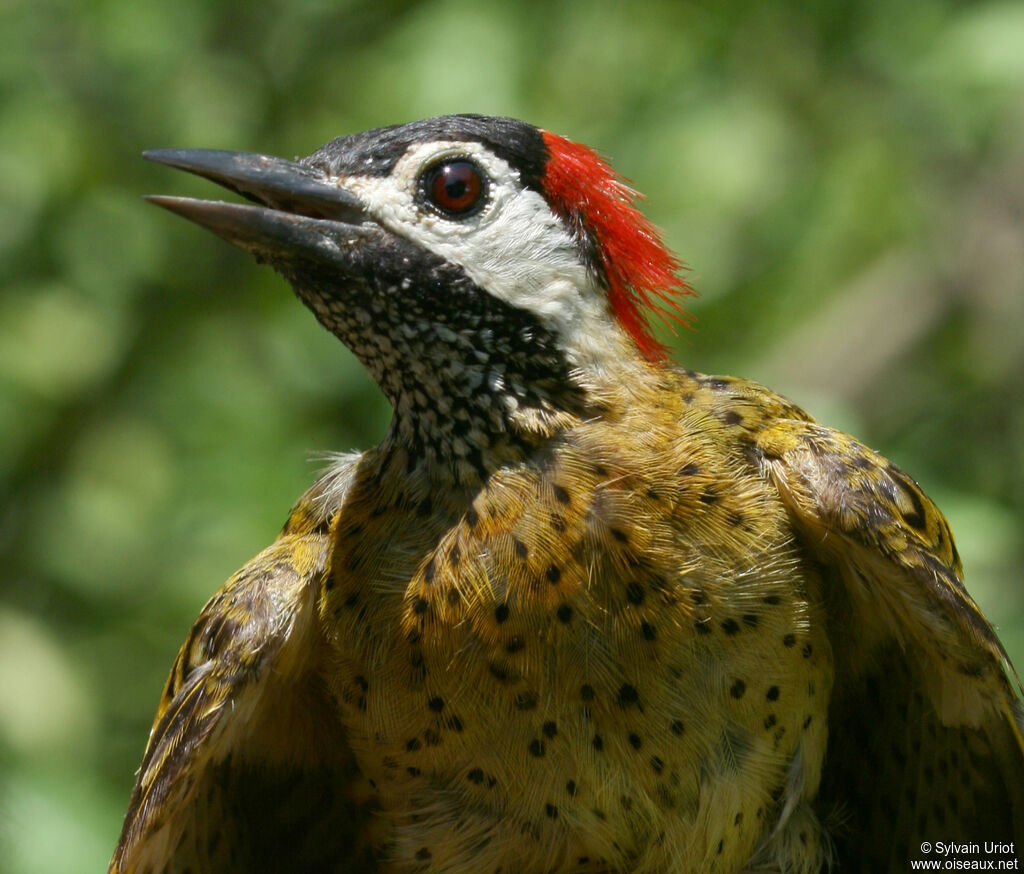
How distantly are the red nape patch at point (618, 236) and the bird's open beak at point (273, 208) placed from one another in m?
0.54

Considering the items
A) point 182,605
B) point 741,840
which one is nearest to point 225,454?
point 182,605

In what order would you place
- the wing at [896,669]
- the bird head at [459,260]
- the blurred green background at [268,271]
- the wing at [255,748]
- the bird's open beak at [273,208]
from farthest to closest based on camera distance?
the blurred green background at [268,271] < the wing at [255,748] < the wing at [896,669] < the bird head at [459,260] < the bird's open beak at [273,208]

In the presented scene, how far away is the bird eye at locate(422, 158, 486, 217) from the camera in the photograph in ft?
9.87

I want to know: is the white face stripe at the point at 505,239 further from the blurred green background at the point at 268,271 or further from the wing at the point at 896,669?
the blurred green background at the point at 268,271

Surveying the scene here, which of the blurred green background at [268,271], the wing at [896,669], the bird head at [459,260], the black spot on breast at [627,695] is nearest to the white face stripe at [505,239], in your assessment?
the bird head at [459,260]

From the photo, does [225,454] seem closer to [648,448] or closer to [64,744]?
[64,744]

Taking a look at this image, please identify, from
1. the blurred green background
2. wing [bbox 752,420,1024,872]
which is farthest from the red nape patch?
the blurred green background

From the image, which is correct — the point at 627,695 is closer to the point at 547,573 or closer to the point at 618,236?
the point at 547,573

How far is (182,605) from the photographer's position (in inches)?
191

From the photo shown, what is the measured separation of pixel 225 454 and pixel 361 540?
1816 mm

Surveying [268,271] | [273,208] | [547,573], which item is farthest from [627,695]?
[268,271]

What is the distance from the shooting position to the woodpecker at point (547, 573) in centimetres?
299

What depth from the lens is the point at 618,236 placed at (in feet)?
10.7

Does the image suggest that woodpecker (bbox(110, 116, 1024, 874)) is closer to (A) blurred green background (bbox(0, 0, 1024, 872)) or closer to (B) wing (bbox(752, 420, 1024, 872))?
(B) wing (bbox(752, 420, 1024, 872))
